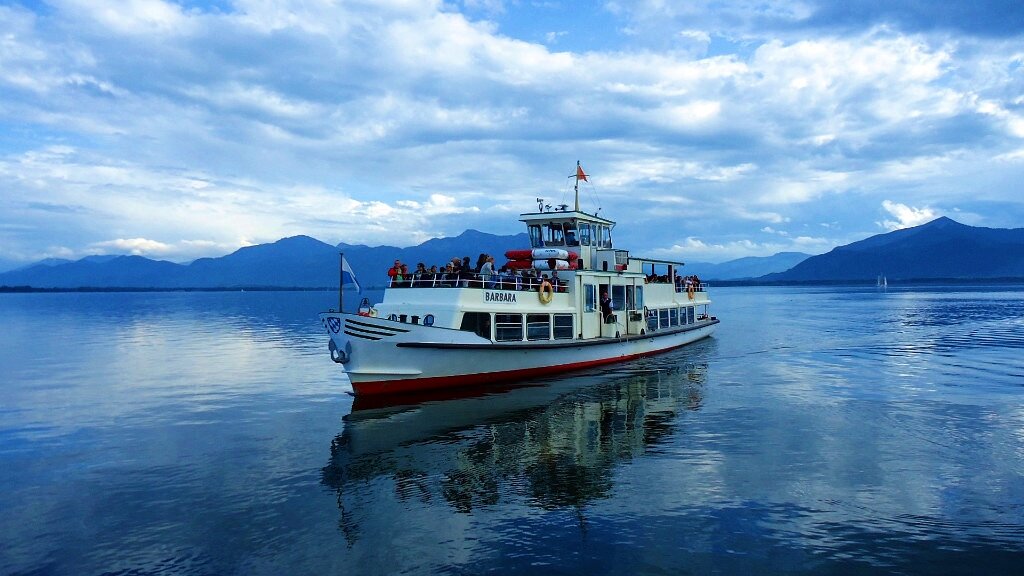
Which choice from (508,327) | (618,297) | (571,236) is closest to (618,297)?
(618,297)

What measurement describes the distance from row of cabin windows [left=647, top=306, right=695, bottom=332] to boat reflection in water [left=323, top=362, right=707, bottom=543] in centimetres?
1105

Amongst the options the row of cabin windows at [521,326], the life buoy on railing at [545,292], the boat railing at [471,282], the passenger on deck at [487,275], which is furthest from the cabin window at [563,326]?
the passenger on deck at [487,275]

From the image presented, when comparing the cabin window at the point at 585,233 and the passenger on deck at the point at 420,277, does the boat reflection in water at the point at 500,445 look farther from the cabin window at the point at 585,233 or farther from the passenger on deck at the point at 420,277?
the cabin window at the point at 585,233

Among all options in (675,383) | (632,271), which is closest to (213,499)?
→ (675,383)

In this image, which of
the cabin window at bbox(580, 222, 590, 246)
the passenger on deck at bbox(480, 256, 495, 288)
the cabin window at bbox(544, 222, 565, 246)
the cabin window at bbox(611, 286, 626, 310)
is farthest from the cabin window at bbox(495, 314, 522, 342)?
the cabin window at bbox(580, 222, 590, 246)

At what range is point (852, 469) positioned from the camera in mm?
15328

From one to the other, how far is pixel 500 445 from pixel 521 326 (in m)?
9.88

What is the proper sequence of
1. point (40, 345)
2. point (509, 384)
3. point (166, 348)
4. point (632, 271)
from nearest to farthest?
point (509, 384)
point (632, 271)
point (166, 348)
point (40, 345)

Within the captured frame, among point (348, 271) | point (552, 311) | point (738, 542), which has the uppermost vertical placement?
point (348, 271)

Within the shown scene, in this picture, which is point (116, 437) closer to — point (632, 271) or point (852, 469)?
point (852, 469)

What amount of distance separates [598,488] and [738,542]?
12.0 feet

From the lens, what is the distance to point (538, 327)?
28.5m

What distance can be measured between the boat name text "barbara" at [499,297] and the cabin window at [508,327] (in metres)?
0.69

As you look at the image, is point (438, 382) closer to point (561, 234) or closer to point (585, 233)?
point (561, 234)
